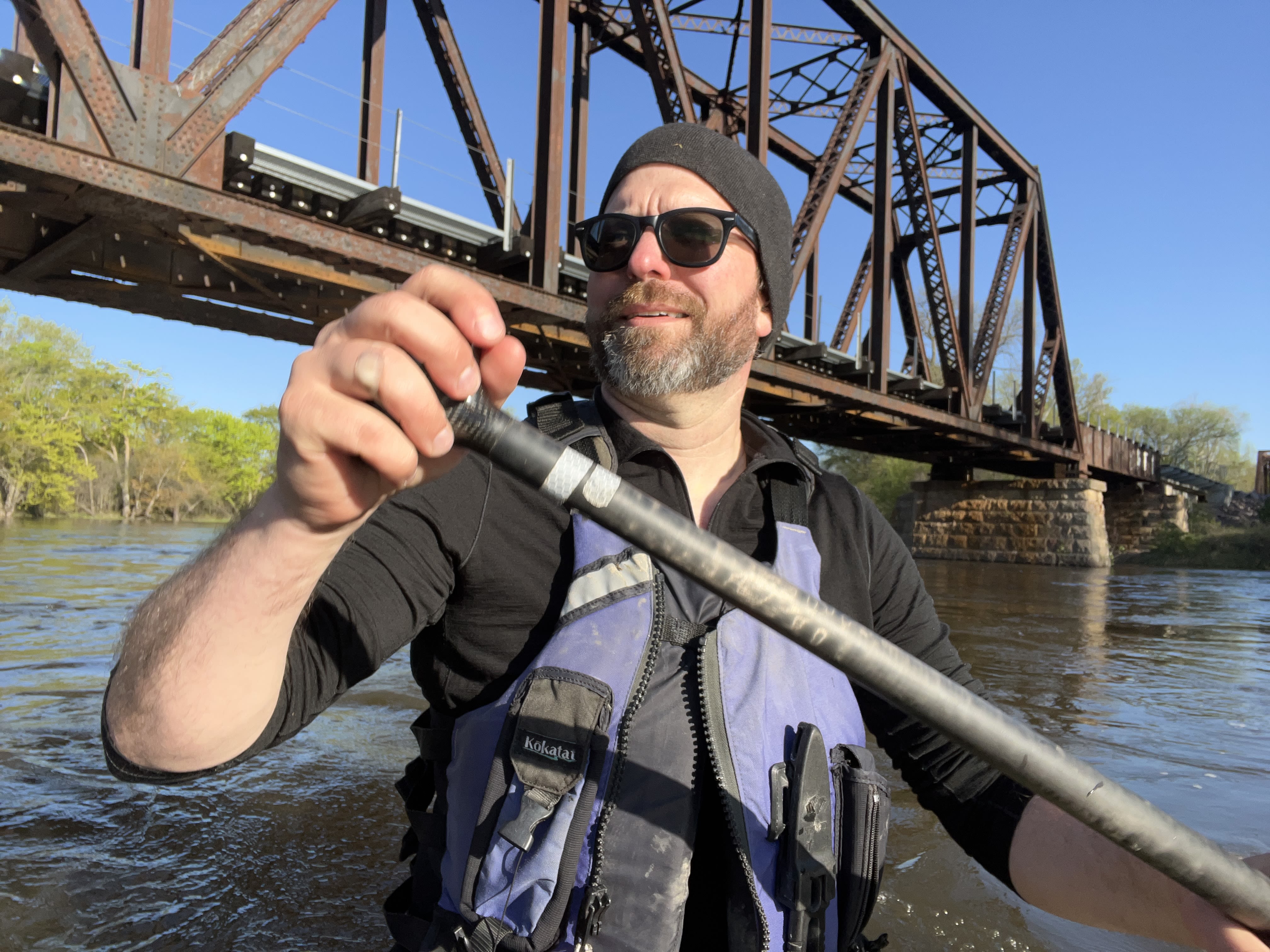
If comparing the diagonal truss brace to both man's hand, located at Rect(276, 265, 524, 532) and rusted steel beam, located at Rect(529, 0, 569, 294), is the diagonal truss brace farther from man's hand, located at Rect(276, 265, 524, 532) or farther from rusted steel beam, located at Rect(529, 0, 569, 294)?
man's hand, located at Rect(276, 265, 524, 532)

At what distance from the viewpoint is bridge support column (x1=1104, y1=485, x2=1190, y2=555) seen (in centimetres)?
2658

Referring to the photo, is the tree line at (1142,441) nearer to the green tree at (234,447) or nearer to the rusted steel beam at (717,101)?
the rusted steel beam at (717,101)

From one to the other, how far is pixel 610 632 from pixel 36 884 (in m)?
1.78

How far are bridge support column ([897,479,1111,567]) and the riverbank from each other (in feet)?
16.1

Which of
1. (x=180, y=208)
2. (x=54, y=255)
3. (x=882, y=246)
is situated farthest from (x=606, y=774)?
(x=882, y=246)

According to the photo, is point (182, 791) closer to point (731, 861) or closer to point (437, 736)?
point (437, 736)

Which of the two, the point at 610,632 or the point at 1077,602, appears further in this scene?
the point at 1077,602

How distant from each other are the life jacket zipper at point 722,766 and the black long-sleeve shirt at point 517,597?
28cm

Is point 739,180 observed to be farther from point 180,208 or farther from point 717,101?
point 717,101

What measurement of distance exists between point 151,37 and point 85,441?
46952 millimetres

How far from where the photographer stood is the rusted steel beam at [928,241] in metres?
15.0

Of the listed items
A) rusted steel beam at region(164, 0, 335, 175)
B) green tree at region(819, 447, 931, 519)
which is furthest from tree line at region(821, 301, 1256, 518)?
rusted steel beam at region(164, 0, 335, 175)

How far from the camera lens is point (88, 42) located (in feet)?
16.7

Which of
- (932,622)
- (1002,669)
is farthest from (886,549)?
(1002,669)
